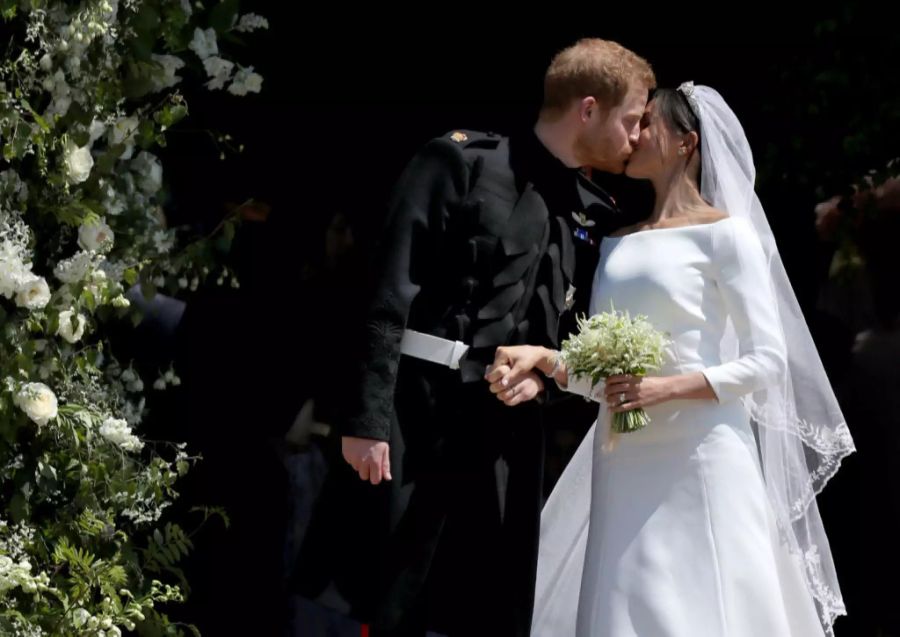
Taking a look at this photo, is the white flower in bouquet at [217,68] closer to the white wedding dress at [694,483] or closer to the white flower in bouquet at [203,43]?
the white flower in bouquet at [203,43]

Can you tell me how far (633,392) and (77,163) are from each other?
1.63m

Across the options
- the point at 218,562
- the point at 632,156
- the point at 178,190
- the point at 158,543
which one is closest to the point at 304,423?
the point at 218,562

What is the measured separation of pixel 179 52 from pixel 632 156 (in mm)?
1413

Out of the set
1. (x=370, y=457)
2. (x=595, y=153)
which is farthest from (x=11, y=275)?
(x=595, y=153)

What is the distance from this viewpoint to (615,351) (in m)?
4.16

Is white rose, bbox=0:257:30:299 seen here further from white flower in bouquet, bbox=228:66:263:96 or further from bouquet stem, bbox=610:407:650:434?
bouquet stem, bbox=610:407:650:434

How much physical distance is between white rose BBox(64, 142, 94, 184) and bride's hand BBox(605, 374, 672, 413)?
1.53 metres

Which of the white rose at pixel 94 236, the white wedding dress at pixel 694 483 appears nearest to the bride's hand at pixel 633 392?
the white wedding dress at pixel 694 483

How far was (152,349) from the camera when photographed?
17.6 ft

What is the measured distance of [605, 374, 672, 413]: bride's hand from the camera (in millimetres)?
4250

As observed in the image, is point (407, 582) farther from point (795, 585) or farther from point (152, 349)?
point (152, 349)

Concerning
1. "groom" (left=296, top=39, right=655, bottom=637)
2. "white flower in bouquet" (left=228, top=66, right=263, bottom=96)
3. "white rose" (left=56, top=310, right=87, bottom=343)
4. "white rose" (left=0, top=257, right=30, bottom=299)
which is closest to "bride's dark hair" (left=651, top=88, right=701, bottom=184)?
"groom" (left=296, top=39, right=655, bottom=637)

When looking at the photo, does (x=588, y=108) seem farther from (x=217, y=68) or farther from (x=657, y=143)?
(x=217, y=68)

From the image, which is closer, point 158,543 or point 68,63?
point 68,63
